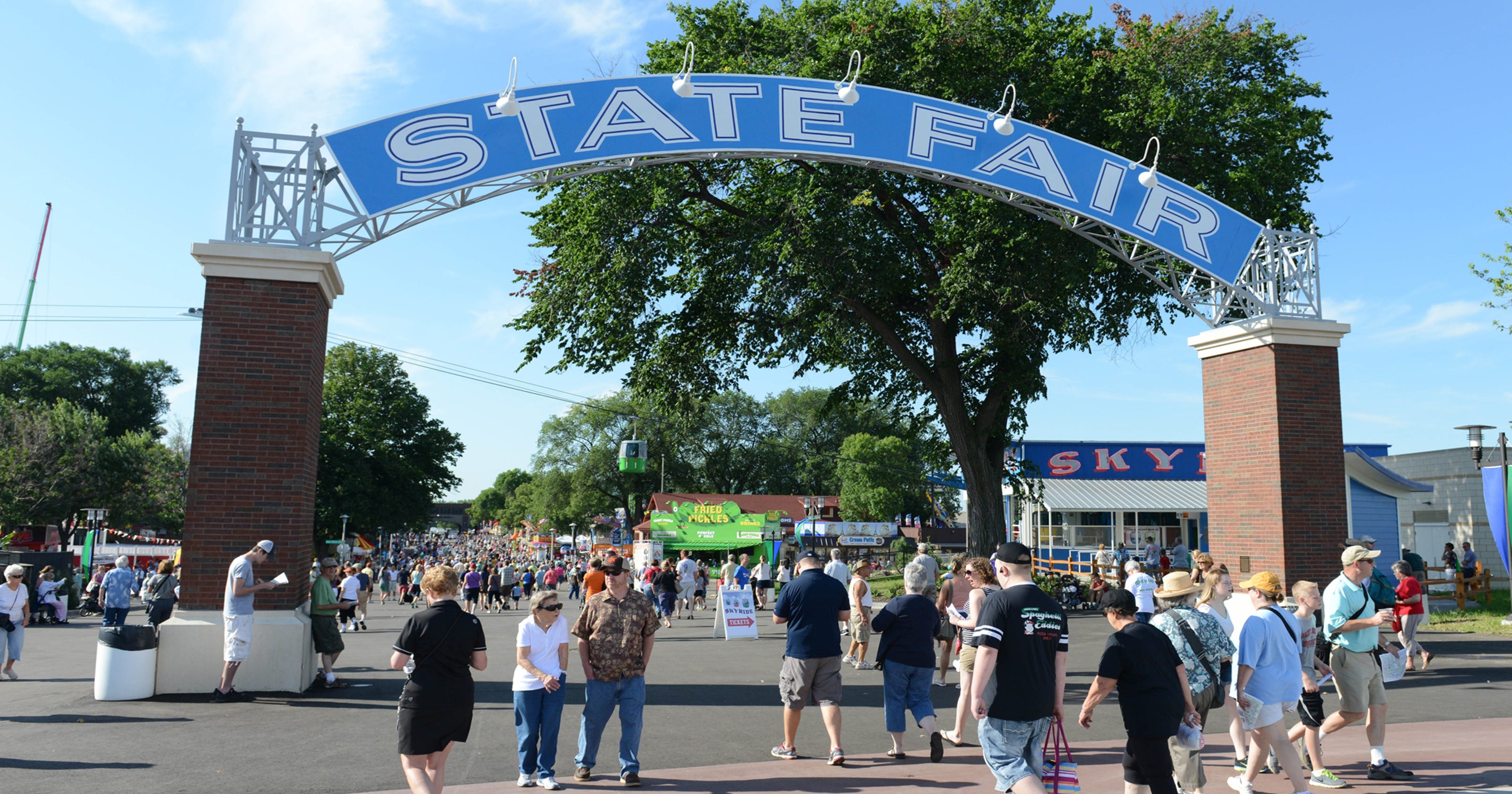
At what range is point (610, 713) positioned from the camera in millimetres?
6953

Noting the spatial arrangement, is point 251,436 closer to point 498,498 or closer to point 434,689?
point 434,689

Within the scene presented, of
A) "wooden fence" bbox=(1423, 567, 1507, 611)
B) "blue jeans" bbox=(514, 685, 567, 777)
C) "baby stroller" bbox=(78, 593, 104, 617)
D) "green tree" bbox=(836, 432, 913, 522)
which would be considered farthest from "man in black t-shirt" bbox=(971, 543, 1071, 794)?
"green tree" bbox=(836, 432, 913, 522)

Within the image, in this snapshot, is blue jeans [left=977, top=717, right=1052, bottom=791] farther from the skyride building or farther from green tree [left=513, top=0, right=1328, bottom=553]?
the skyride building

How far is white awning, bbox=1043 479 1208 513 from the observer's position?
110ft

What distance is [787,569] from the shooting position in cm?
2592

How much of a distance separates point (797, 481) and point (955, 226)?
57.6 metres

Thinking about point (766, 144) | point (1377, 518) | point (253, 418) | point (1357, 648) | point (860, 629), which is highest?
point (766, 144)

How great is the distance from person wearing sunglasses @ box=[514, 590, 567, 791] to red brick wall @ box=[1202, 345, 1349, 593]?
976 centimetres

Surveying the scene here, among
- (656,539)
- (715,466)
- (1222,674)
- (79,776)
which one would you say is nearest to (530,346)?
(79,776)

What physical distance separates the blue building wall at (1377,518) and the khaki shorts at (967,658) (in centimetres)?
1882

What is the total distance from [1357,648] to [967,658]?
297 cm

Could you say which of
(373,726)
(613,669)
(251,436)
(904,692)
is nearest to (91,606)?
(251,436)

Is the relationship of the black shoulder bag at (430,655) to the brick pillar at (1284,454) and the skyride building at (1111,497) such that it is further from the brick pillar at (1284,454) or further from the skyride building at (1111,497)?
the skyride building at (1111,497)

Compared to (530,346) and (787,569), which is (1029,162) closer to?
(530,346)
